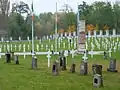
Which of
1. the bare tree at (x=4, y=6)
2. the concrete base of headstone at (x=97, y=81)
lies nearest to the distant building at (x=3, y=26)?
the bare tree at (x=4, y=6)

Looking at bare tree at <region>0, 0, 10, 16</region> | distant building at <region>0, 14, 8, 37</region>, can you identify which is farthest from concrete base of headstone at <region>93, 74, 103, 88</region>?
bare tree at <region>0, 0, 10, 16</region>

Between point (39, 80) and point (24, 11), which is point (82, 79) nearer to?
point (39, 80)

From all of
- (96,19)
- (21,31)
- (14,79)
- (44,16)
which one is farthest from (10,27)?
(14,79)

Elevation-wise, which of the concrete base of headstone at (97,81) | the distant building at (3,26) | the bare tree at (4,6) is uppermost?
the bare tree at (4,6)

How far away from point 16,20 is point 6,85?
61755 millimetres

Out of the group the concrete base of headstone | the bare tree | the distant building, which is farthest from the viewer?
the bare tree

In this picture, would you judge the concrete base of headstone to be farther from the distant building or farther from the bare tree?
the bare tree

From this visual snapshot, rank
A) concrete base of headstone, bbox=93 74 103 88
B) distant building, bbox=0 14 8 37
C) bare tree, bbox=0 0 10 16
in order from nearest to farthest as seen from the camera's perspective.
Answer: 1. concrete base of headstone, bbox=93 74 103 88
2. distant building, bbox=0 14 8 37
3. bare tree, bbox=0 0 10 16

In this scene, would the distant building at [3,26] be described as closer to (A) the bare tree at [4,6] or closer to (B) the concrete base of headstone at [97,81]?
(A) the bare tree at [4,6]

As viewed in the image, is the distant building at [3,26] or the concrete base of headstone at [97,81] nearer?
the concrete base of headstone at [97,81]

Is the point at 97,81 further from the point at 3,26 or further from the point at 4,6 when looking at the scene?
the point at 4,6

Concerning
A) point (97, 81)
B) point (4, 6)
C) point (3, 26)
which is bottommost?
point (97, 81)

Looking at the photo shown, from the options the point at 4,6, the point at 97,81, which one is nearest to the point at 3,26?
the point at 4,6

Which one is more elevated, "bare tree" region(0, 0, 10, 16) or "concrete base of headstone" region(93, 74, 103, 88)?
"bare tree" region(0, 0, 10, 16)
